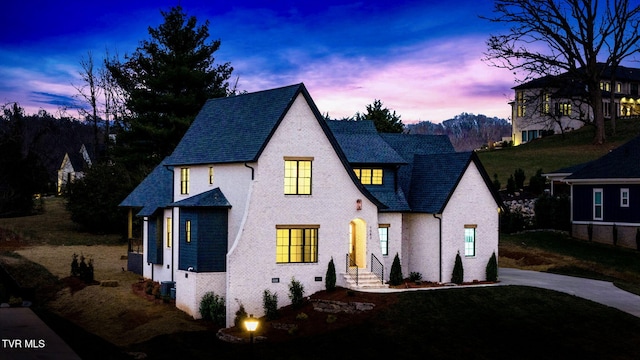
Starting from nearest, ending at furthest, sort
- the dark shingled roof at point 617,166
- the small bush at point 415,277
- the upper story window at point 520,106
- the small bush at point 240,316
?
the small bush at point 240,316 < the small bush at point 415,277 < the dark shingled roof at point 617,166 < the upper story window at point 520,106

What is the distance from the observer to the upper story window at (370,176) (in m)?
37.9

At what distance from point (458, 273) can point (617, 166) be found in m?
19.8

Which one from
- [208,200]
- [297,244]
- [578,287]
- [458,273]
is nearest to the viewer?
[297,244]

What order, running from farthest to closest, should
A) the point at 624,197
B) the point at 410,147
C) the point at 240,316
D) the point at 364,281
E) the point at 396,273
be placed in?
Result: the point at 624,197 → the point at 410,147 → the point at 396,273 → the point at 364,281 → the point at 240,316

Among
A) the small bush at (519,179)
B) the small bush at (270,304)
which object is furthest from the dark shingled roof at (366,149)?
the small bush at (519,179)

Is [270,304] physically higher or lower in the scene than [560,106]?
lower

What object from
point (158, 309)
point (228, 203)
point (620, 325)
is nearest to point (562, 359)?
point (620, 325)

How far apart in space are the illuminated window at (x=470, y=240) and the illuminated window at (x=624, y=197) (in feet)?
54.2

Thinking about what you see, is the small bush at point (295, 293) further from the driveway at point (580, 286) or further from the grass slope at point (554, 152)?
the grass slope at point (554, 152)

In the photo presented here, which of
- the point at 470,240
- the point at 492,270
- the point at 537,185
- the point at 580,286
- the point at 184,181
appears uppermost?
the point at 537,185

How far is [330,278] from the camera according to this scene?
106 feet

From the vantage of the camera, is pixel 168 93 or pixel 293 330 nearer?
pixel 293 330

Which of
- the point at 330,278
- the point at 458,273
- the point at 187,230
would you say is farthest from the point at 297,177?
the point at 458,273

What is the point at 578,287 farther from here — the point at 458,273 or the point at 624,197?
the point at 624,197
